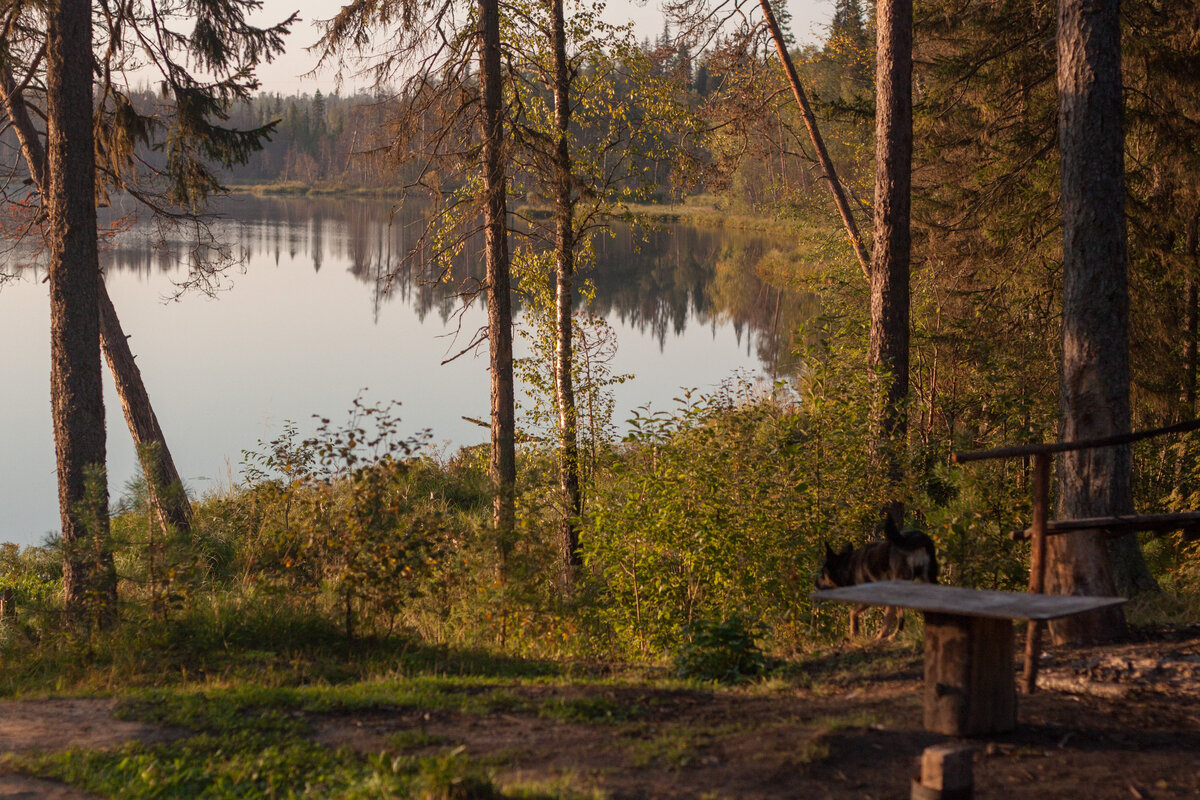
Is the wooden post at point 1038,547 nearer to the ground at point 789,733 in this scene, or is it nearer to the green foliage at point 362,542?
the ground at point 789,733

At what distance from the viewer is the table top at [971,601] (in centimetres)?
460

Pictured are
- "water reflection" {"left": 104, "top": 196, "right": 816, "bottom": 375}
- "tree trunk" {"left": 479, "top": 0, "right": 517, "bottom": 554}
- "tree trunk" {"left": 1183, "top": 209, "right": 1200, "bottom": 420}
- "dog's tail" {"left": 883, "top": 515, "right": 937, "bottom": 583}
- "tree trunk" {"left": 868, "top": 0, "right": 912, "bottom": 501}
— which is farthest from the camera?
"water reflection" {"left": 104, "top": 196, "right": 816, "bottom": 375}

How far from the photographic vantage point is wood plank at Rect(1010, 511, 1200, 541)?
6.04m

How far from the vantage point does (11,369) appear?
1086 inches

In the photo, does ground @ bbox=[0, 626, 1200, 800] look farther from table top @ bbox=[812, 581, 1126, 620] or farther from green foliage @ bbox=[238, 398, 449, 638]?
green foliage @ bbox=[238, 398, 449, 638]

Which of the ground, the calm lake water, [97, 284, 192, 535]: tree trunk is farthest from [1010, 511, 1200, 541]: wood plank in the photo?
[97, 284, 192, 535]: tree trunk

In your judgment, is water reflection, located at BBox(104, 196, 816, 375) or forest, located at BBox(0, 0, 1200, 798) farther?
water reflection, located at BBox(104, 196, 816, 375)

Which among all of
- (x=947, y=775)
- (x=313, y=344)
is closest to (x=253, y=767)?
(x=947, y=775)

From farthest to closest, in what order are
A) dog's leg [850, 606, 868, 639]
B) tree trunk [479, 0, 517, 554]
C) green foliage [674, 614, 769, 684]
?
tree trunk [479, 0, 517, 554] < dog's leg [850, 606, 868, 639] < green foliage [674, 614, 769, 684]

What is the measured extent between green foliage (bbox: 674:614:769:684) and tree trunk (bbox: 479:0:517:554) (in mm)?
6235

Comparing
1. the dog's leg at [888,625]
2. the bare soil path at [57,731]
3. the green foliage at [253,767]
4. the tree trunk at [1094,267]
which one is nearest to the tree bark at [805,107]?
the tree trunk at [1094,267]

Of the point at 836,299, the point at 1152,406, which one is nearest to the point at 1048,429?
the point at 1152,406

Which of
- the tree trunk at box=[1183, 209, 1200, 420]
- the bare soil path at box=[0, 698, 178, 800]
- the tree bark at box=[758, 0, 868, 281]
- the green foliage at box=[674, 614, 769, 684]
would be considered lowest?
the bare soil path at box=[0, 698, 178, 800]

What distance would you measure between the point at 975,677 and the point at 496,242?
9.89 metres
